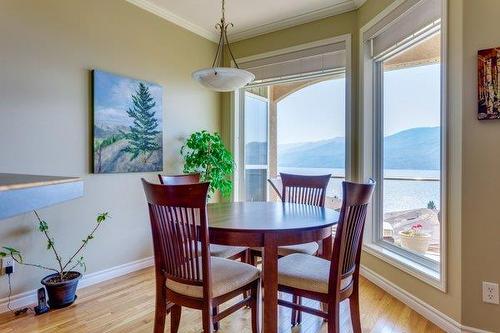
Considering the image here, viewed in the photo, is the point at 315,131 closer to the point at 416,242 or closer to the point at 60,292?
the point at 416,242

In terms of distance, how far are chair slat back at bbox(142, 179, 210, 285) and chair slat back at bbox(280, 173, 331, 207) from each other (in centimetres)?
135

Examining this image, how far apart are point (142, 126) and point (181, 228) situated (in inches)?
77.1

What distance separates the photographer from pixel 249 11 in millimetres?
3383

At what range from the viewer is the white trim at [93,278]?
229cm

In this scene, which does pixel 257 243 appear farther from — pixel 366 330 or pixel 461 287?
pixel 461 287

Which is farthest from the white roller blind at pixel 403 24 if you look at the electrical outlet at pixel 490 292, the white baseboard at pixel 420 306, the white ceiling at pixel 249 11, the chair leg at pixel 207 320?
the chair leg at pixel 207 320

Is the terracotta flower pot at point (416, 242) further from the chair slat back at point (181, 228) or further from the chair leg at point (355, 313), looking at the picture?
the chair slat back at point (181, 228)

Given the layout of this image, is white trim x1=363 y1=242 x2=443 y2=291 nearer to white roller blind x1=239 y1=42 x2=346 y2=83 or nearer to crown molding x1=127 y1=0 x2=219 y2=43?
white roller blind x1=239 y1=42 x2=346 y2=83

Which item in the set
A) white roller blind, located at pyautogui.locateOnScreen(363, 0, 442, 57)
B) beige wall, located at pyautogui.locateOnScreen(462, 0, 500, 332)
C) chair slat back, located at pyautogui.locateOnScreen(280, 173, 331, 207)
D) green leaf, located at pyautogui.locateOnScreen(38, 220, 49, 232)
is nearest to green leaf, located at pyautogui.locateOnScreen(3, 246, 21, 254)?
green leaf, located at pyautogui.locateOnScreen(38, 220, 49, 232)

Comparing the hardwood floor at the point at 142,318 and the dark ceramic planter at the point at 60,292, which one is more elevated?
the dark ceramic planter at the point at 60,292

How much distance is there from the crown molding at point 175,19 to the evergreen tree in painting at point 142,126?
2.67ft

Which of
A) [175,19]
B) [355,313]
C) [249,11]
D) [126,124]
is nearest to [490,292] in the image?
[355,313]

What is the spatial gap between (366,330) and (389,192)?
1348 millimetres

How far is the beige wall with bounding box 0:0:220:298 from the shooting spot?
7.56 feet
